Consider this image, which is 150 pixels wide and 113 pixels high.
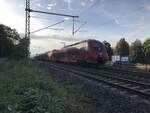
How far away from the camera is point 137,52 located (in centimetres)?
9306

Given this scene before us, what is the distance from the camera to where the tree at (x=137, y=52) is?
85069 millimetres

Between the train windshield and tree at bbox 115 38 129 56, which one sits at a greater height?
tree at bbox 115 38 129 56

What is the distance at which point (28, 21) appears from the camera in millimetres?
28094

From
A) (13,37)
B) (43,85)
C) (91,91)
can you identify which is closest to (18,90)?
(43,85)

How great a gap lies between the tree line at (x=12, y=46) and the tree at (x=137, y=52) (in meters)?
38.6

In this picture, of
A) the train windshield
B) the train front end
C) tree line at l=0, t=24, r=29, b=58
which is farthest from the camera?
tree line at l=0, t=24, r=29, b=58

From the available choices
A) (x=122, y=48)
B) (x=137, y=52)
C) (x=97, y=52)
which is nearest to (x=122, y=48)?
(x=122, y=48)

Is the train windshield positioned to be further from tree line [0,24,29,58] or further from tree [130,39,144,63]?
tree [130,39,144,63]

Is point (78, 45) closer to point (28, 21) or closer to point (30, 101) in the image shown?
point (28, 21)

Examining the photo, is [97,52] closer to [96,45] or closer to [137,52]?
[96,45]

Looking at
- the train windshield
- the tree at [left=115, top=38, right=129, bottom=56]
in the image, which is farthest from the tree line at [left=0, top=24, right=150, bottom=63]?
the train windshield

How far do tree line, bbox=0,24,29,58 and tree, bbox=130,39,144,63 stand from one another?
38605mm

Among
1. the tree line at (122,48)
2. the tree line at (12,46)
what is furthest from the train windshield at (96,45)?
the tree line at (122,48)

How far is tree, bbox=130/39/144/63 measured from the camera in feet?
279
